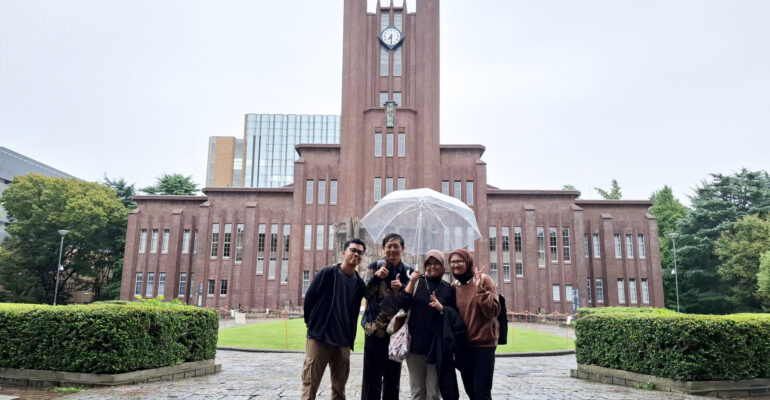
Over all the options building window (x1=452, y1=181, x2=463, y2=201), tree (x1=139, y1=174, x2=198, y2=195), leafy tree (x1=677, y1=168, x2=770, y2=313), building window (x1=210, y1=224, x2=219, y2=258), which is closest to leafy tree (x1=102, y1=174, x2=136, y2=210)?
tree (x1=139, y1=174, x2=198, y2=195)

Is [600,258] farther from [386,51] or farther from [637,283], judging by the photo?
[386,51]

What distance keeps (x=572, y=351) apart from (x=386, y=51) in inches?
1241

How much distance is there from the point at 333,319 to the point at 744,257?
Result: 37.9 metres

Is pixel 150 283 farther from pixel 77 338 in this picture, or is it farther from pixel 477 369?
pixel 477 369

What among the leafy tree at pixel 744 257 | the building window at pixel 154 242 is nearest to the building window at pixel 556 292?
the leafy tree at pixel 744 257

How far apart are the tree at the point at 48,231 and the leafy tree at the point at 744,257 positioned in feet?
156

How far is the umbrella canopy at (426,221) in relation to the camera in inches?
281

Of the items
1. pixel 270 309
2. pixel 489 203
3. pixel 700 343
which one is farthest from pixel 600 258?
pixel 700 343

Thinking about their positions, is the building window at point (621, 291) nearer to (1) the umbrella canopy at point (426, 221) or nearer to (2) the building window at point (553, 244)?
(2) the building window at point (553, 244)

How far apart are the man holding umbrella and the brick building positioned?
31.6 m

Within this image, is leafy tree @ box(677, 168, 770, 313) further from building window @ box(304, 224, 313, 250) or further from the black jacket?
the black jacket

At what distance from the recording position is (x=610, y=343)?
9711 millimetres

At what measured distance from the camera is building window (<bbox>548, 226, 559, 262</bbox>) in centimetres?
3878

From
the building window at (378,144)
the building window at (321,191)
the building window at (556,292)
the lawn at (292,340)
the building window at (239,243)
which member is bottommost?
the lawn at (292,340)
